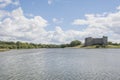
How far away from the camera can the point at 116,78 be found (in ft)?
139

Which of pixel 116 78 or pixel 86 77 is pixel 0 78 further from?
pixel 116 78

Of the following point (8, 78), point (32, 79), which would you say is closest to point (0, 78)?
point (8, 78)

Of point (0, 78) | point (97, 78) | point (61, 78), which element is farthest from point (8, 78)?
point (97, 78)

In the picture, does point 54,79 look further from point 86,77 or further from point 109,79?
point 109,79

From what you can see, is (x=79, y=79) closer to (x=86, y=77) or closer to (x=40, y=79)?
A: (x=86, y=77)

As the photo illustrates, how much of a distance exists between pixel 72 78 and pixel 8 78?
42.5 feet

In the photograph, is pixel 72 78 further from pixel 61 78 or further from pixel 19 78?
pixel 19 78

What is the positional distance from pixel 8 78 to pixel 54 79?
9.45 m

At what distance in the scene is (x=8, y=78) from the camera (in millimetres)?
43250

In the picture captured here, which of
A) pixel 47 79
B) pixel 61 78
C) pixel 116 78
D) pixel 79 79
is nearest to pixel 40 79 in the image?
pixel 47 79

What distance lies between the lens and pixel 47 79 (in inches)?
1656

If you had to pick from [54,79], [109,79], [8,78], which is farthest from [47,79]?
[109,79]

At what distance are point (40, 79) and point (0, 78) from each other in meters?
8.31

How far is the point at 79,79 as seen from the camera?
4178cm
